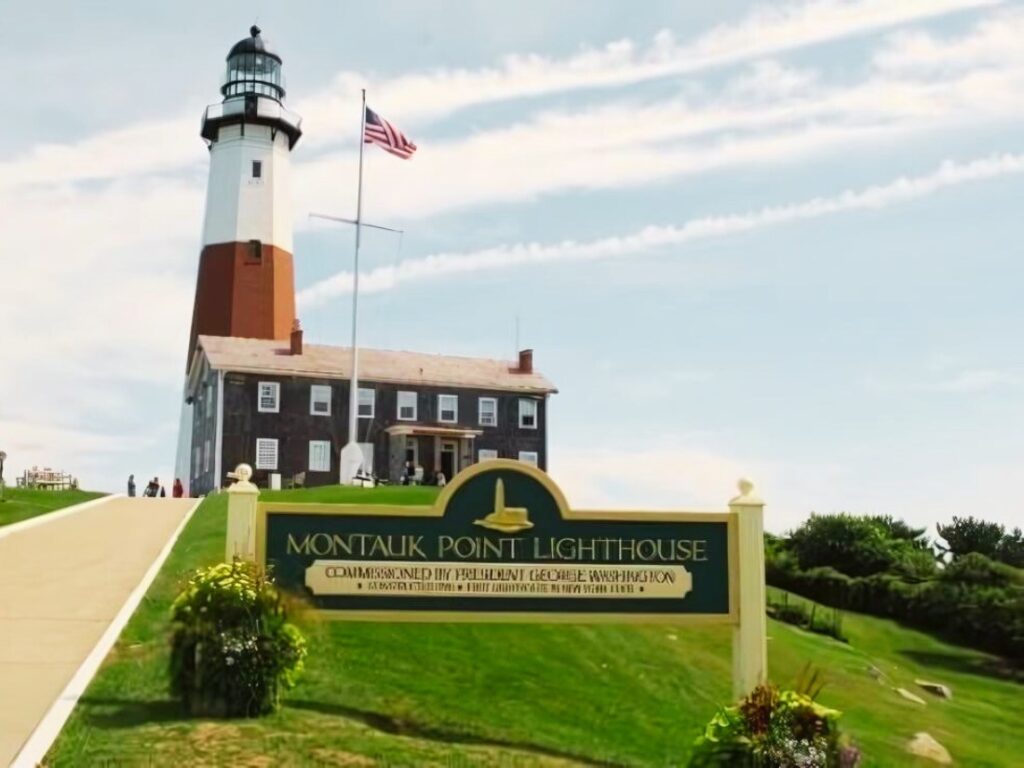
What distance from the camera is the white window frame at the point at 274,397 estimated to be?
152 feet

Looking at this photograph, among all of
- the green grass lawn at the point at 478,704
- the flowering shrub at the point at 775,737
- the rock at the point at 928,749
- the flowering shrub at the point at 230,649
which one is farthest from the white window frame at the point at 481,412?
the flowering shrub at the point at 775,737

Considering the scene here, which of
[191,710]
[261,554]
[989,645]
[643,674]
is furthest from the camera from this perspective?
[989,645]

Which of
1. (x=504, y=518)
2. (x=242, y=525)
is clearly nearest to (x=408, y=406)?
(x=504, y=518)

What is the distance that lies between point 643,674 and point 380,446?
114ft

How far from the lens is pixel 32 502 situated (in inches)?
1271

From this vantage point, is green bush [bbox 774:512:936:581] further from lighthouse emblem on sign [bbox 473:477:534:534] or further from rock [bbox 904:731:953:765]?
lighthouse emblem on sign [bbox 473:477:534:534]

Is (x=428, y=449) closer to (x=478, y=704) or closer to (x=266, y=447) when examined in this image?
(x=266, y=447)

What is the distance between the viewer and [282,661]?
1023 cm

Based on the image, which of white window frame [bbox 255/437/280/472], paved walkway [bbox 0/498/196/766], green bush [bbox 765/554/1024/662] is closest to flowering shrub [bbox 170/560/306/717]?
paved walkway [bbox 0/498/196/766]

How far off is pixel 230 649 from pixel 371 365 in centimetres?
3943

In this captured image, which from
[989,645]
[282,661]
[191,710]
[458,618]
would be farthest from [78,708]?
[989,645]

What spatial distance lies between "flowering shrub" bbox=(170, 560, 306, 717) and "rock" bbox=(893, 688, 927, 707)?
37.5 feet

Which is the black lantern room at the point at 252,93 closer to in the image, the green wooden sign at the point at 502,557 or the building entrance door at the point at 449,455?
the building entrance door at the point at 449,455

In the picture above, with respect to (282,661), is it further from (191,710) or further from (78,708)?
(78,708)
